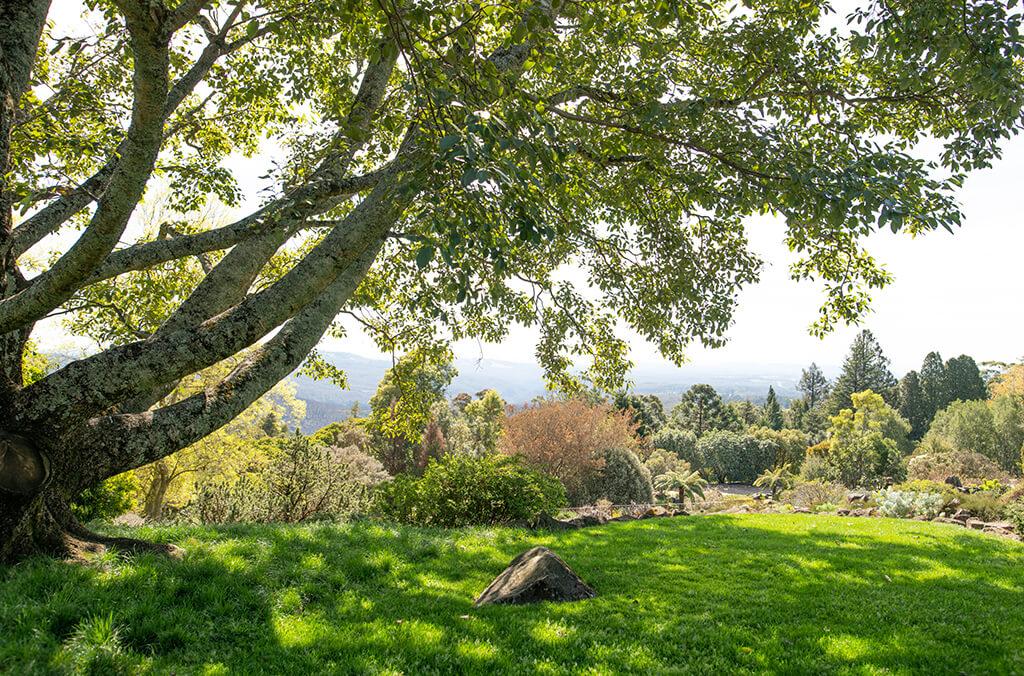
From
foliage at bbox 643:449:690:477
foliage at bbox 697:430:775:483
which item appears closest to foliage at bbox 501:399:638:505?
A: foliage at bbox 643:449:690:477

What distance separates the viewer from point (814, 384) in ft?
326

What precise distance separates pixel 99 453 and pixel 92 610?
161 cm

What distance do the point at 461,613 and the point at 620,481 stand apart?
61.6 feet

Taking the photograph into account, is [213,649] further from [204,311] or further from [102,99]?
[102,99]

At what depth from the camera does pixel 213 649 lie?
4180 millimetres

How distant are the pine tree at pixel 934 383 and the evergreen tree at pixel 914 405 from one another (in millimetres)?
377

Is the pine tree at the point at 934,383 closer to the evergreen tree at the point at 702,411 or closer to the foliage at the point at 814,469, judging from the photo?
the evergreen tree at the point at 702,411

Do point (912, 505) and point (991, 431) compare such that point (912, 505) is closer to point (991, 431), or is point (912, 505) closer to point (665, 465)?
point (665, 465)

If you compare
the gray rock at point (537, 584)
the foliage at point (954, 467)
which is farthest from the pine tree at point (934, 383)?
the gray rock at point (537, 584)

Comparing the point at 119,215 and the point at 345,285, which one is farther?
the point at 345,285

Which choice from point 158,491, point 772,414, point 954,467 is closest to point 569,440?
point 158,491

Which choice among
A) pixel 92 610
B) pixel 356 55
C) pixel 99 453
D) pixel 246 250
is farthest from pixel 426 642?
pixel 356 55

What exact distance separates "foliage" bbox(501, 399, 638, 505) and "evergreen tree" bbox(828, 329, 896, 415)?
209ft

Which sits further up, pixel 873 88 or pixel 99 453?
pixel 873 88
